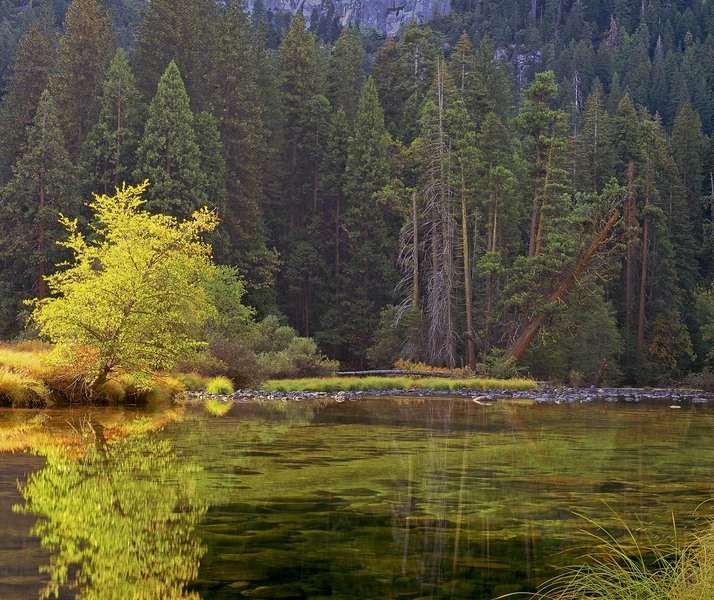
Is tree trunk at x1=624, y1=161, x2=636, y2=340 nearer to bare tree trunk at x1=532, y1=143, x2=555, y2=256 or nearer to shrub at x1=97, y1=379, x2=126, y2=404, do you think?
bare tree trunk at x1=532, y1=143, x2=555, y2=256

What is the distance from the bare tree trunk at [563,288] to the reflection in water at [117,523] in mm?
31420

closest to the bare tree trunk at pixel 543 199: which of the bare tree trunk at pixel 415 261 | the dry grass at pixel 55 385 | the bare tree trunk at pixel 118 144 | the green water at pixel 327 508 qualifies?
the bare tree trunk at pixel 415 261

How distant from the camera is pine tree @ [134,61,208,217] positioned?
163ft

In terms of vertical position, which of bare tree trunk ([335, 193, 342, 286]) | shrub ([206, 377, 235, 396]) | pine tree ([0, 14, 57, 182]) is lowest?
shrub ([206, 377, 235, 396])

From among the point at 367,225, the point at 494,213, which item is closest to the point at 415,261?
the point at 494,213

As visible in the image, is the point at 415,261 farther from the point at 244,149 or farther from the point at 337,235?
the point at 244,149

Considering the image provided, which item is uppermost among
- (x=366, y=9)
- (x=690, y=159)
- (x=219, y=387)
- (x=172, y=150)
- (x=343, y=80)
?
(x=366, y=9)

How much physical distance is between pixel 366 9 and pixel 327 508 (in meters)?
157

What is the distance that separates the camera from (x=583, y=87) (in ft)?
369

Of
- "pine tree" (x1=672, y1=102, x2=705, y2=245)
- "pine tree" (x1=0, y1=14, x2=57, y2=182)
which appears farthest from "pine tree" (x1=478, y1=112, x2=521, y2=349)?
"pine tree" (x1=0, y1=14, x2=57, y2=182)

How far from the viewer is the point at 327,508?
38.2 ft

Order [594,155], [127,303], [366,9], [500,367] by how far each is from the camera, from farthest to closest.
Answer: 1. [366,9]
2. [594,155]
3. [500,367]
4. [127,303]

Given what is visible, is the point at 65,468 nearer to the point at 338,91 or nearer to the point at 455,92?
the point at 455,92

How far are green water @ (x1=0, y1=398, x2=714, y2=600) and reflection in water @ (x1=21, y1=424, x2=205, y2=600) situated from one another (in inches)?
1.0
